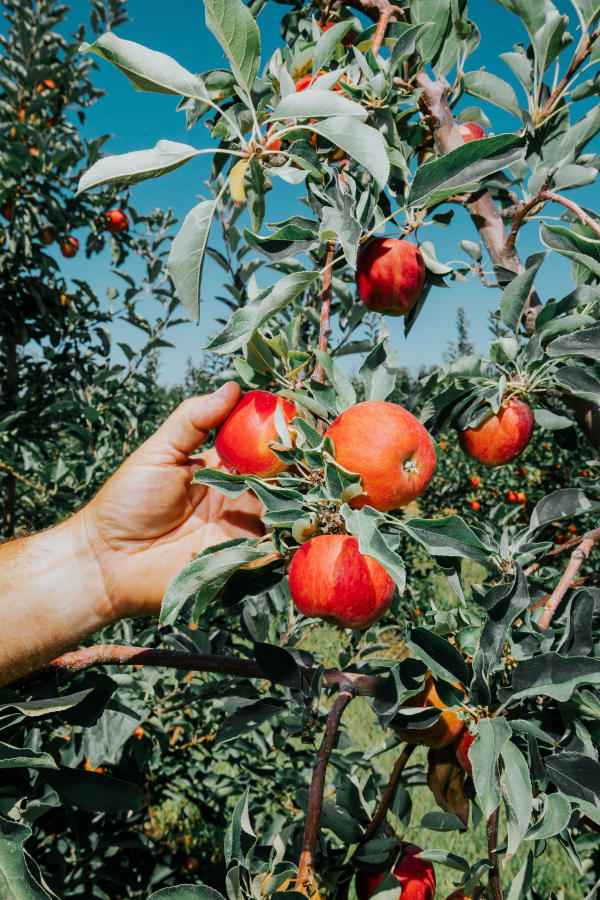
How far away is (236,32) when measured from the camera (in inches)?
29.5

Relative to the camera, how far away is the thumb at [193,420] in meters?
1.11

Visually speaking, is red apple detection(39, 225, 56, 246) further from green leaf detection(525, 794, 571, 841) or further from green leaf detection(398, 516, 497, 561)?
green leaf detection(525, 794, 571, 841)

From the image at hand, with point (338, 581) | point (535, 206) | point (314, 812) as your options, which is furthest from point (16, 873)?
point (535, 206)

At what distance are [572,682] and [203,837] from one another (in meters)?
3.11

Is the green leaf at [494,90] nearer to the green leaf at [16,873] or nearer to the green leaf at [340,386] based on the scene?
the green leaf at [340,386]

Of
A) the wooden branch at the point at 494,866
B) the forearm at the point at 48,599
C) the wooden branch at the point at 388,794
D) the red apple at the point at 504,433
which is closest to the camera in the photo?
the wooden branch at the point at 494,866

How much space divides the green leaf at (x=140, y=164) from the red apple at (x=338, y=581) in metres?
0.56

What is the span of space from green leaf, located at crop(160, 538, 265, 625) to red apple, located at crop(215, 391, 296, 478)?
0.56 ft

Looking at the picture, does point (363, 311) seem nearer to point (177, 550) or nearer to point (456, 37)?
point (456, 37)

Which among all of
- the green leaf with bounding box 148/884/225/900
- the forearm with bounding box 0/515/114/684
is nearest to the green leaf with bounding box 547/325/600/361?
the green leaf with bounding box 148/884/225/900

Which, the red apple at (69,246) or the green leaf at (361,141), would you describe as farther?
the red apple at (69,246)

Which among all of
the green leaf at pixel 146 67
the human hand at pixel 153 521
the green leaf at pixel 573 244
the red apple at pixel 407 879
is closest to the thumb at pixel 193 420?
the human hand at pixel 153 521

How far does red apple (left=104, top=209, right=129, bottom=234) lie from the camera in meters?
3.41

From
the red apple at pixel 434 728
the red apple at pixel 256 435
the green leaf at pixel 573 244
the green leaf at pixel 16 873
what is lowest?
the red apple at pixel 434 728
